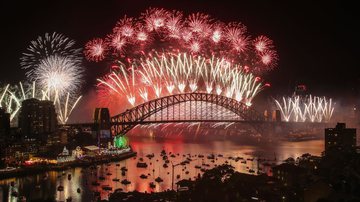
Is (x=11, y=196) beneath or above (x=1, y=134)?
beneath

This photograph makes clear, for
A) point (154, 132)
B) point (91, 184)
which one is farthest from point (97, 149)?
point (154, 132)

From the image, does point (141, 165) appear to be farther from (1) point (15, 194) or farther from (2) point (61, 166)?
(1) point (15, 194)

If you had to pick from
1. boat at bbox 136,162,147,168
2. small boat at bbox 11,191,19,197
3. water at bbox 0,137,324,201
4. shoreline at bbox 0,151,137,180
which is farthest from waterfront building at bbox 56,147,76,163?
small boat at bbox 11,191,19,197

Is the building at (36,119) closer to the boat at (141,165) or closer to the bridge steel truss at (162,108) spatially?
the bridge steel truss at (162,108)

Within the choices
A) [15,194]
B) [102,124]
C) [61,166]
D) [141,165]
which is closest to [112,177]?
[141,165]

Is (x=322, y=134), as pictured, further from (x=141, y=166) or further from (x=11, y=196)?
(x=11, y=196)
